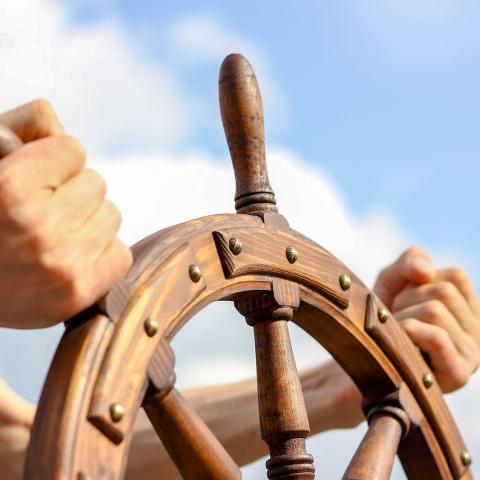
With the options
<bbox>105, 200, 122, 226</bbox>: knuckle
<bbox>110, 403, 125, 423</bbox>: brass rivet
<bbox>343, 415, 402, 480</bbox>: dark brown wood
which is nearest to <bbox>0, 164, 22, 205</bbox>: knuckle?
<bbox>105, 200, 122, 226</bbox>: knuckle

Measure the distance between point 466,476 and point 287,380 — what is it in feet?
1.15

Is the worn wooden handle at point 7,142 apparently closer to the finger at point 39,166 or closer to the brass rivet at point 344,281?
the finger at point 39,166

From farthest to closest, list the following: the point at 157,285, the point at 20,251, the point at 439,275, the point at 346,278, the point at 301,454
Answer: the point at 439,275, the point at 346,278, the point at 301,454, the point at 157,285, the point at 20,251

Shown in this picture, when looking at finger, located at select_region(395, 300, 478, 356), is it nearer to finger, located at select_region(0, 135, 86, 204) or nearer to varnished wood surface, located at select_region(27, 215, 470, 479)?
varnished wood surface, located at select_region(27, 215, 470, 479)

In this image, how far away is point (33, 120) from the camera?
0.97 m

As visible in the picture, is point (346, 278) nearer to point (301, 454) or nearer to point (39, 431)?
point (301, 454)

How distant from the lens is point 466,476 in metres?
1.44

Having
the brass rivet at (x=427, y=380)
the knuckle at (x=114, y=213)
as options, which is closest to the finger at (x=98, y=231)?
the knuckle at (x=114, y=213)

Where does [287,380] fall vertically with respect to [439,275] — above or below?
below

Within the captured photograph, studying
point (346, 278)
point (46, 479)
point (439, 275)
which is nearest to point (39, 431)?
point (46, 479)

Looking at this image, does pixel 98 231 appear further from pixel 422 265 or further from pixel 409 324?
pixel 422 265

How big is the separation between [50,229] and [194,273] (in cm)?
24

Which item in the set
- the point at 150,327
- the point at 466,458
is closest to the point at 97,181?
the point at 150,327

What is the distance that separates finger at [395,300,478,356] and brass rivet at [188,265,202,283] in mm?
514
